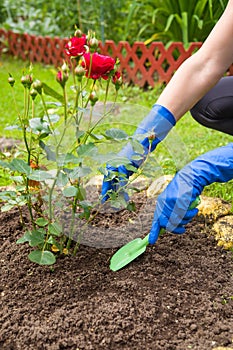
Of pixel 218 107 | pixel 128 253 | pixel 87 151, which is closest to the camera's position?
pixel 87 151

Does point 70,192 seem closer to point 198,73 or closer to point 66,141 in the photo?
point 66,141

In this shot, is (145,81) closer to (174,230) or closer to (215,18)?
(215,18)

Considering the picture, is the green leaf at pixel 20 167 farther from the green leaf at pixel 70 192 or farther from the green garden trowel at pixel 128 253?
the green garden trowel at pixel 128 253

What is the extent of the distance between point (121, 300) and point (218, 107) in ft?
3.41

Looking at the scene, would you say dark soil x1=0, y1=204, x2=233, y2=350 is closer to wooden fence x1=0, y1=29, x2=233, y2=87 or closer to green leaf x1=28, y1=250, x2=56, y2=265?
green leaf x1=28, y1=250, x2=56, y2=265

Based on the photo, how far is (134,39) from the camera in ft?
14.9

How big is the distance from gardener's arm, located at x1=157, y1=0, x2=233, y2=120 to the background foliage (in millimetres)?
2114

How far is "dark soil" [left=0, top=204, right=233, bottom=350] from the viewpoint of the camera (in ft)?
4.31

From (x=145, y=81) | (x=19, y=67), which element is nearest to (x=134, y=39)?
(x=145, y=81)

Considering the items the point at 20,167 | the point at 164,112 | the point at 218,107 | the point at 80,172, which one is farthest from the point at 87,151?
the point at 218,107

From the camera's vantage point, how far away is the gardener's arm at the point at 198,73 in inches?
65.2

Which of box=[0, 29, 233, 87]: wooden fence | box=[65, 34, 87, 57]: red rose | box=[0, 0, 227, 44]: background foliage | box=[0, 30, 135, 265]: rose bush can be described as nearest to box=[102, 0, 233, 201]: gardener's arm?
box=[0, 30, 135, 265]: rose bush

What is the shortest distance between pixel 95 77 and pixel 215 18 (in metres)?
2.98

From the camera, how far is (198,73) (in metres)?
1.68
